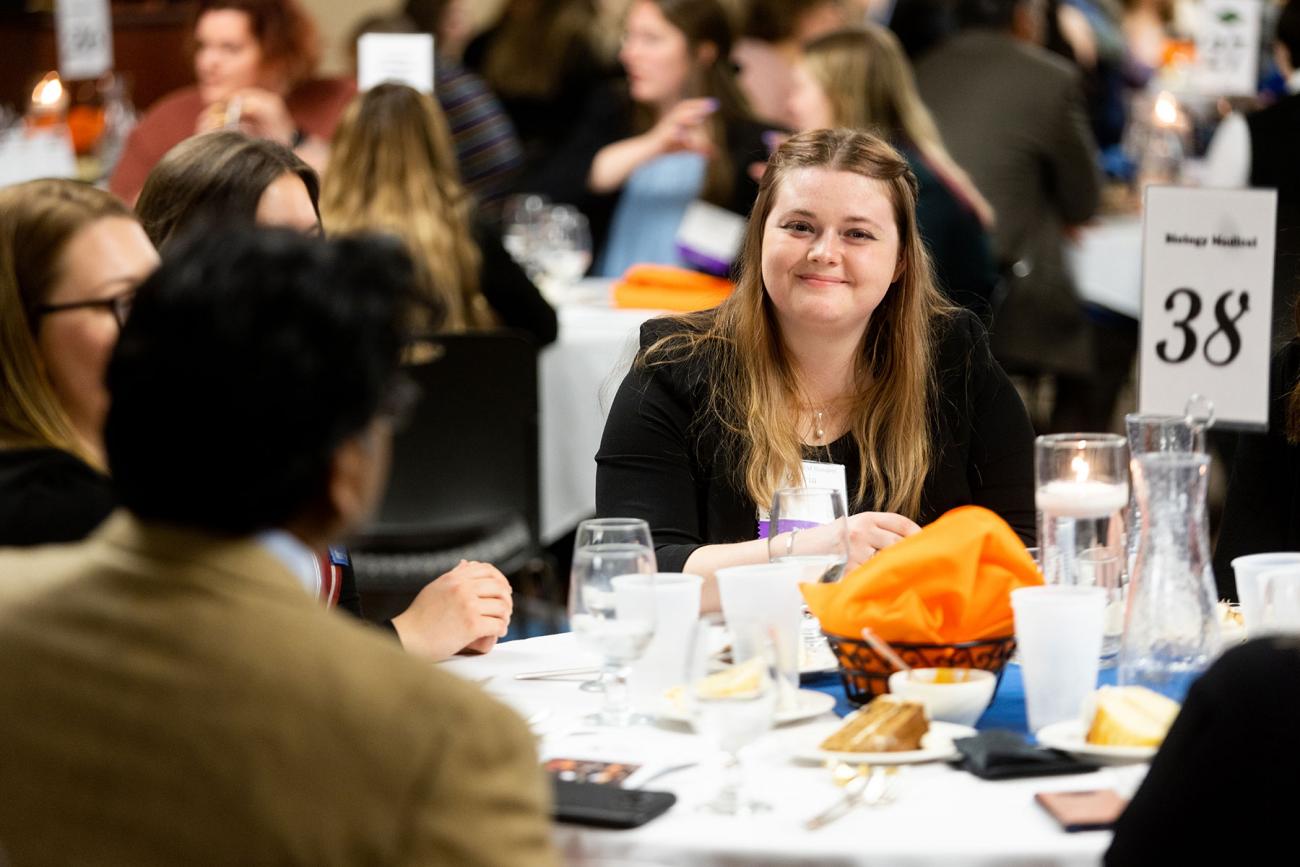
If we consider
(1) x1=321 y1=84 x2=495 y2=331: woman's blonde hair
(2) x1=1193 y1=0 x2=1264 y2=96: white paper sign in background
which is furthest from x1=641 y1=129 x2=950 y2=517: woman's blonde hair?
(2) x1=1193 y1=0 x2=1264 y2=96: white paper sign in background

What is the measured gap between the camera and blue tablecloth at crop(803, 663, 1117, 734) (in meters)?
1.98

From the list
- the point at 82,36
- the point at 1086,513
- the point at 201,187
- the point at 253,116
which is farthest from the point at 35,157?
the point at 1086,513

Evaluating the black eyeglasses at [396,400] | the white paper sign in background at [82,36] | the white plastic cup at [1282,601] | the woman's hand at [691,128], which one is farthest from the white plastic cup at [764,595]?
the white paper sign in background at [82,36]

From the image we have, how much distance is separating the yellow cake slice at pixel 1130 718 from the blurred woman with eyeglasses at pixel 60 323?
3.32 ft

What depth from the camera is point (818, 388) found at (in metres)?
2.75

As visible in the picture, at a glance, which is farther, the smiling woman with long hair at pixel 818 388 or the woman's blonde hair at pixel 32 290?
the smiling woman with long hair at pixel 818 388

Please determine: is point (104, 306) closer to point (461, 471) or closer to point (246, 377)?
point (246, 377)

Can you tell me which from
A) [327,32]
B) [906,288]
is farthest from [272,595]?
[327,32]

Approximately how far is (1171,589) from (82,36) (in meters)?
4.61

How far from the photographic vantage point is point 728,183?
5445mm

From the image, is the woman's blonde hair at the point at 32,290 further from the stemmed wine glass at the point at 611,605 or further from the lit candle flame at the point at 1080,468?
the lit candle flame at the point at 1080,468

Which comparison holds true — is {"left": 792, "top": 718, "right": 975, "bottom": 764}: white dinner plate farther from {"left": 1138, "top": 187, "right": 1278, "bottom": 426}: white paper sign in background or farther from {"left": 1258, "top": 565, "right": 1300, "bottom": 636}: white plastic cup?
{"left": 1138, "top": 187, "right": 1278, "bottom": 426}: white paper sign in background

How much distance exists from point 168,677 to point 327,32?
8.73 meters

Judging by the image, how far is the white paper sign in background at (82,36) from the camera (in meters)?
5.65
